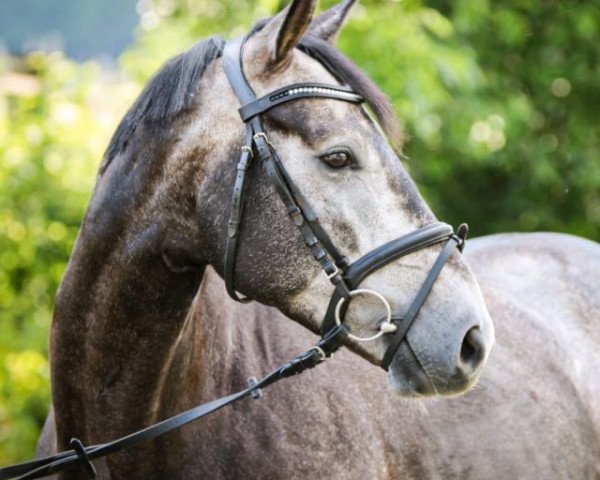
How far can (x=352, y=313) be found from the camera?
2348mm

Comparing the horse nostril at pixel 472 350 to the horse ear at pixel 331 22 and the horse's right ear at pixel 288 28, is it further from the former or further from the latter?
the horse ear at pixel 331 22

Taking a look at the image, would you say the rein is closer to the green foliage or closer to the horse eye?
the horse eye

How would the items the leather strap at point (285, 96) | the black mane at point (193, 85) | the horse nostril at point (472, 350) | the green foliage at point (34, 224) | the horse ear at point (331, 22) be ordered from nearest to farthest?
the horse nostril at point (472, 350) < the leather strap at point (285, 96) < the black mane at point (193, 85) < the horse ear at point (331, 22) < the green foliage at point (34, 224)

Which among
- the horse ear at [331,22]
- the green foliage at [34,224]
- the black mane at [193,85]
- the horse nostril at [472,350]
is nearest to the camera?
the horse nostril at [472,350]

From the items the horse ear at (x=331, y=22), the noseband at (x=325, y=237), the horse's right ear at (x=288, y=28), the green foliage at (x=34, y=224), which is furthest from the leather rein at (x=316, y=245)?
the green foliage at (x=34, y=224)

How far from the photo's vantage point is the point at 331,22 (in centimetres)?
274

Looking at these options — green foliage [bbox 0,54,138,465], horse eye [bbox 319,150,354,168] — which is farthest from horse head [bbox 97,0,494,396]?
green foliage [bbox 0,54,138,465]

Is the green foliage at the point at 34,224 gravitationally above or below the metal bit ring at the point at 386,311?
above

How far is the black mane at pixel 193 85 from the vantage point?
2.48 metres

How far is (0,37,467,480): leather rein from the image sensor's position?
2277 mm

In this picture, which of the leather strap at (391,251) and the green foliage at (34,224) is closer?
the leather strap at (391,251)

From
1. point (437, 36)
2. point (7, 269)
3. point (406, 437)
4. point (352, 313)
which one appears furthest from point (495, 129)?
point (352, 313)

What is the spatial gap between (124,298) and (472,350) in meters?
1.06

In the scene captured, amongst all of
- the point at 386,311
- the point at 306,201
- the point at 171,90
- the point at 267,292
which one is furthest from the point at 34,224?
the point at 386,311
